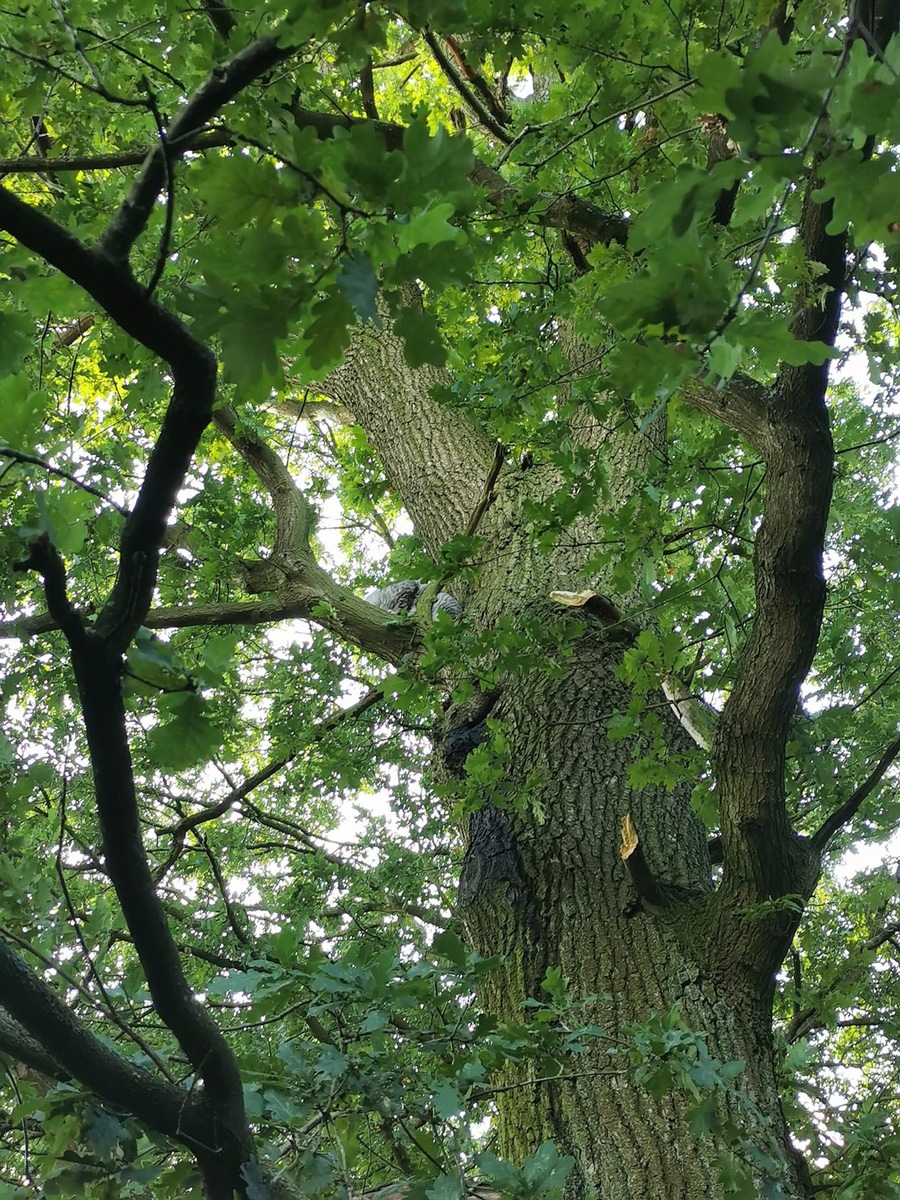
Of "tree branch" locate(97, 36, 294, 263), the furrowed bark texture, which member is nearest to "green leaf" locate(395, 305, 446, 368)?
"tree branch" locate(97, 36, 294, 263)

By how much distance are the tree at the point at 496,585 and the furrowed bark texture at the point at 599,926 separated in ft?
0.04

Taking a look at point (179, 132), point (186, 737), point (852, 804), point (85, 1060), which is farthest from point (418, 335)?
point (852, 804)

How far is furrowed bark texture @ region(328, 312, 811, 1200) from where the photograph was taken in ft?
6.21

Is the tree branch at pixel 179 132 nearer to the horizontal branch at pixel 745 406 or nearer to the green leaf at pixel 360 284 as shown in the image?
the green leaf at pixel 360 284

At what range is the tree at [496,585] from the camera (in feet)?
3.03

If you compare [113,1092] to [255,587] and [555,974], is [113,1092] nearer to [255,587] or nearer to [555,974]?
[555,974]

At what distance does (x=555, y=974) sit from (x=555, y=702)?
1.57 meters

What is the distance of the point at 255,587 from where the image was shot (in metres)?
4.58

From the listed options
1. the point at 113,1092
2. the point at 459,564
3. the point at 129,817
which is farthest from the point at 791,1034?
the point at 129,817

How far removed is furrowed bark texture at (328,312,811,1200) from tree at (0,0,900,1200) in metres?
0.01

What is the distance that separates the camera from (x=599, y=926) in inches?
96.2

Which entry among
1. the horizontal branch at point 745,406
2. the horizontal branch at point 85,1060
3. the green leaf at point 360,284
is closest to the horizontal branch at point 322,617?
the horizontal branch at point 745,406

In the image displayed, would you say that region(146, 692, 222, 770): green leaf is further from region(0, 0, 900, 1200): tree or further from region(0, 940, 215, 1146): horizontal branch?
region(0, 940, 215, 1146): horizontal branch

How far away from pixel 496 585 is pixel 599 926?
1754mm
